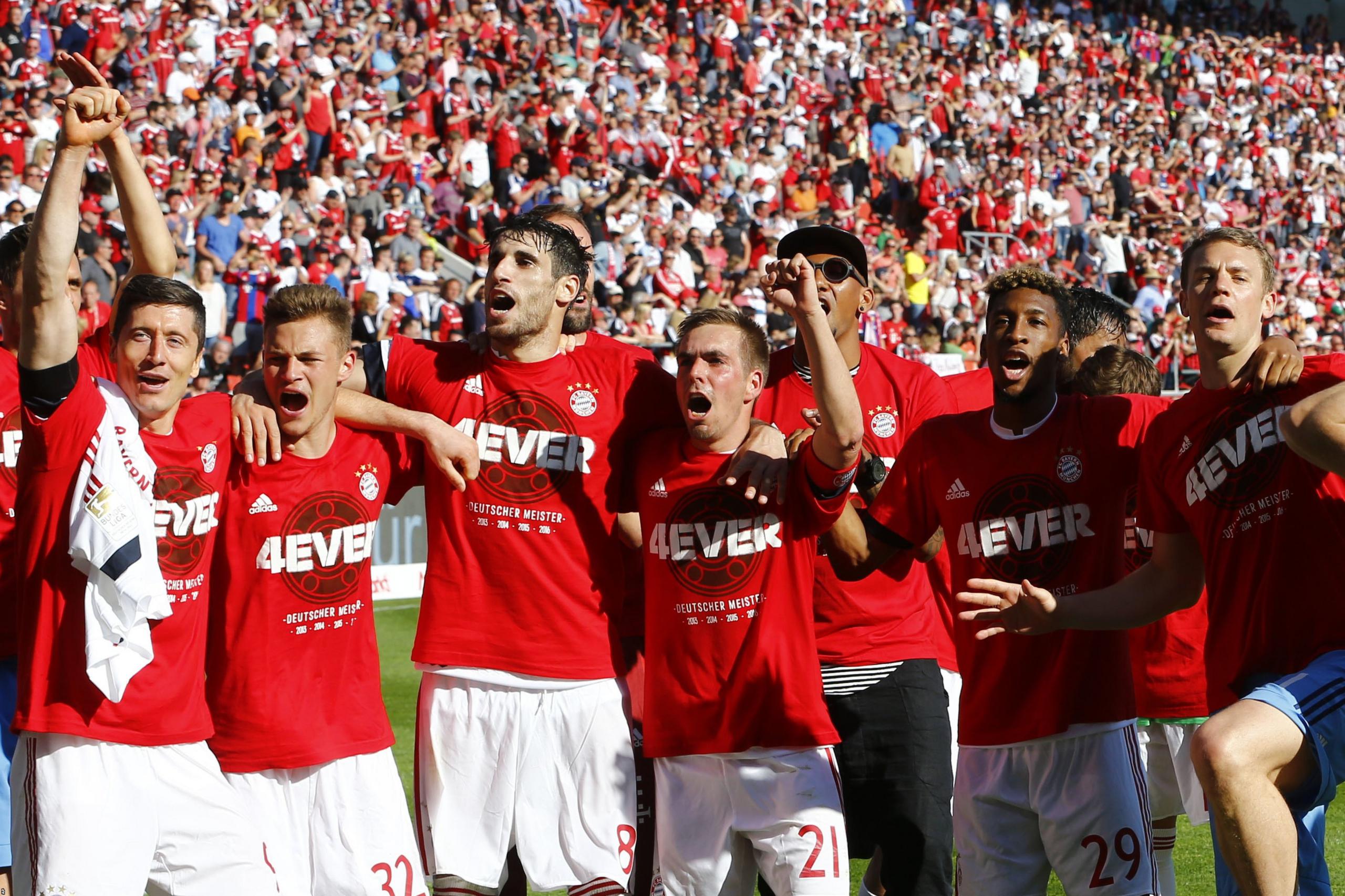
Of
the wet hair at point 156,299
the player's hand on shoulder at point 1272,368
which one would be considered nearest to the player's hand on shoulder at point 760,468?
the player's hand on shoulder at point 1272,368

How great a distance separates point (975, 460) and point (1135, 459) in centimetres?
51

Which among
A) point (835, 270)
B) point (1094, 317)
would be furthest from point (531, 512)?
point (1094, 317)

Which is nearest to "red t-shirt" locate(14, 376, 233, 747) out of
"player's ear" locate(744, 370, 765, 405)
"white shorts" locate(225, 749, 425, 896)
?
"white shorts" locate(225, 749, 425, 896)

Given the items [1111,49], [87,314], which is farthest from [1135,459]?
[1111,49]

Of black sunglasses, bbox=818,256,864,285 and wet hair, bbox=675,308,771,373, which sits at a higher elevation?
black sunglasses, bbox=818,256,864,285

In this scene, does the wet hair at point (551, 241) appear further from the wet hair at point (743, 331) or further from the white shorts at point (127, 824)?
the white shorts at point (127, 824)

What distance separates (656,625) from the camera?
4.67 m

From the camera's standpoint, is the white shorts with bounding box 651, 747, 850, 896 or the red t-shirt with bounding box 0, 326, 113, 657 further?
the red t-shirt with bounding box 0, 326, 113, 657

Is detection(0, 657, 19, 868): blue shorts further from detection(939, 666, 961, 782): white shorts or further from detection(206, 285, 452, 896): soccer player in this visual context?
detection(939, 666, 961, 782): white shorts

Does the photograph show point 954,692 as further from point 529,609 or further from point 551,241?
point 551,241

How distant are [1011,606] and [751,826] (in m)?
1.01

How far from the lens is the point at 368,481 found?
15.7 feet

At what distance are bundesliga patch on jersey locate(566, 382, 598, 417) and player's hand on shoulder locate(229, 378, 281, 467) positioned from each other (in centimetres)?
95

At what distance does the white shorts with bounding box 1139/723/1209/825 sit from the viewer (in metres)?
5.80
